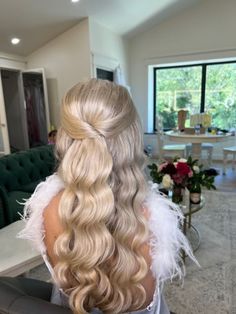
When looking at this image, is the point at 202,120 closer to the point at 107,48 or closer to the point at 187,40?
the point at 187,40

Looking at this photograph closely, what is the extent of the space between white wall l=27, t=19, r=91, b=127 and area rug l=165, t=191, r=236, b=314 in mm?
3126

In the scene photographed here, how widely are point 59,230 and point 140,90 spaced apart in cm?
530

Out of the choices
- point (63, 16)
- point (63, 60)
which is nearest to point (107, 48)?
point (63, 60)

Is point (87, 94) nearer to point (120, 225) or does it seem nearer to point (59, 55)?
point (120, 225)

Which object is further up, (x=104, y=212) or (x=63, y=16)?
(x=63, y=16)

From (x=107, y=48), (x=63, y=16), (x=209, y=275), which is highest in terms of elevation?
(x=63, y=16)

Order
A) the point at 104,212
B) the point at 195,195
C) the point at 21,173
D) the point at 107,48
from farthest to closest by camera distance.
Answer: the point at 107,48
the point at 21,173
the point at 195,195
the point at 104,212

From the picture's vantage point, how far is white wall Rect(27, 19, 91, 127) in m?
4.37

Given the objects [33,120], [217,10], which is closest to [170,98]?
[217,10]

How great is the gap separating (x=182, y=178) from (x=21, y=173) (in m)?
1.69

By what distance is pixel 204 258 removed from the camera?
216 cm

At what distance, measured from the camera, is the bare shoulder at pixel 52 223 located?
77 cm

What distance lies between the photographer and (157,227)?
78 cm

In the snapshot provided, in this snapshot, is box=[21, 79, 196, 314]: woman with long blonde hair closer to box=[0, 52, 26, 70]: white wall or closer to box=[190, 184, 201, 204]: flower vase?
box=[190, 184, 201, 204]: flower vase
